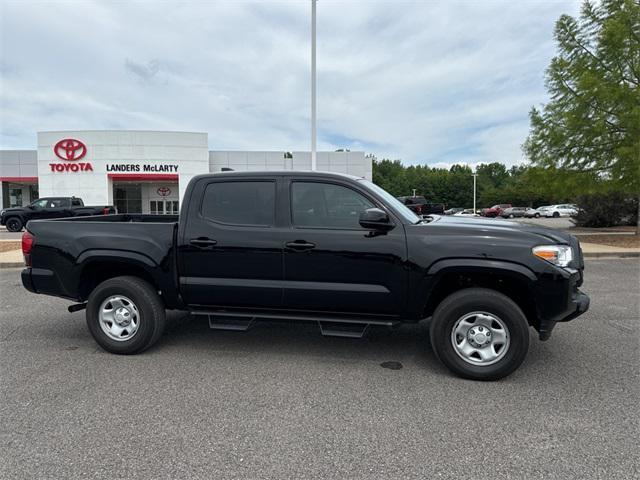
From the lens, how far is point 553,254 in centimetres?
378

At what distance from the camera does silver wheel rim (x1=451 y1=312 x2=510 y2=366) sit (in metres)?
3.84

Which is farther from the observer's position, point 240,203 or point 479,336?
point 240,203

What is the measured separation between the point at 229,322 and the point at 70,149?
33841 millimetres

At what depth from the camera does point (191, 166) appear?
112ft

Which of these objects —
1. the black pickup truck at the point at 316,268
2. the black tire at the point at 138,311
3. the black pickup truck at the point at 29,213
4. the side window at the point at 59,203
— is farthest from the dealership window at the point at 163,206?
the black tire at the point at 138,311

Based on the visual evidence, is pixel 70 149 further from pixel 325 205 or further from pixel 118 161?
pixel 325 205

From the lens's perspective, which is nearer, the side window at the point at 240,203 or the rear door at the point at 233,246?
the rear door at the point at 233,246

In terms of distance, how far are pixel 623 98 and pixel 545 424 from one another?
51.7ft

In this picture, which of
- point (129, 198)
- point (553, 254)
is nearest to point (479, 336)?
point (553, 254)

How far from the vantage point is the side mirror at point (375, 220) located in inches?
151

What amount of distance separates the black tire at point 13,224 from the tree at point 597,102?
25121 millimetres

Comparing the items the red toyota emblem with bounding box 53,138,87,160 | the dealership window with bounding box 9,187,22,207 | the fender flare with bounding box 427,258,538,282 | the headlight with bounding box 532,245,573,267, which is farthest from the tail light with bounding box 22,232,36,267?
the dealership window with bounding box 9,187,22,207

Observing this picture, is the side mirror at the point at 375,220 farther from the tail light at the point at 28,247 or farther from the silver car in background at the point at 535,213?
the silver car in background at the point at 535,213

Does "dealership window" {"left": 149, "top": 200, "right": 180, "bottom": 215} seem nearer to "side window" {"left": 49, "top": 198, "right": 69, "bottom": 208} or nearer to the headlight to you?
"side window" {"left": 49, "top": 198, "right": 69, "bottom": 208}
